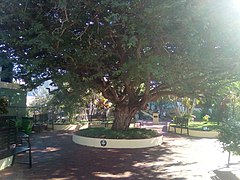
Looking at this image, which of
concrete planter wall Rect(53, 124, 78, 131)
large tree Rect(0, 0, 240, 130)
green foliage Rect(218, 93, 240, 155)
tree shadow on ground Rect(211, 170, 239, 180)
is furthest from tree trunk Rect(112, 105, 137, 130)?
tree shadow on ground Rect(211, 170, 239, 180)

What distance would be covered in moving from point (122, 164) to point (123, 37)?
13.8ft

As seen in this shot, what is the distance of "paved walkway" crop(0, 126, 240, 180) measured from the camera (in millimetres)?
7816

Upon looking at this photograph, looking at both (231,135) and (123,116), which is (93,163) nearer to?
(231,135)

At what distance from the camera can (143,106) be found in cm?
1531

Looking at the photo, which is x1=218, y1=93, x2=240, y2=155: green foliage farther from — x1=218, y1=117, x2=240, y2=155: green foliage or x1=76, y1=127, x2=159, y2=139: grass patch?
x1=76, y1=127, x2=159, y2=139: grass patch

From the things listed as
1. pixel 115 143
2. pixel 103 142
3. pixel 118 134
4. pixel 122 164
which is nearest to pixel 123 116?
pixel 118 134

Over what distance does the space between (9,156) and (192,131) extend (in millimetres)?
14082

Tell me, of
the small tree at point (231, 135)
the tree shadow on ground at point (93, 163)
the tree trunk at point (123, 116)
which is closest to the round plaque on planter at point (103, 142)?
the tree shadow on ground at point (93, 163)

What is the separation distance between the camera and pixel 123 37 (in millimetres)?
8102

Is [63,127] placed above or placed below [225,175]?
above

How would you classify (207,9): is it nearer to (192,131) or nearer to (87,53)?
(87,53)

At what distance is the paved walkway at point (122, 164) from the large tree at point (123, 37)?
283 centimetres

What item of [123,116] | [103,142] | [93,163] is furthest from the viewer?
[123,116]

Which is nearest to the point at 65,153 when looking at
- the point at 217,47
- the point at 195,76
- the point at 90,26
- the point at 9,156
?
the point at 9,156
